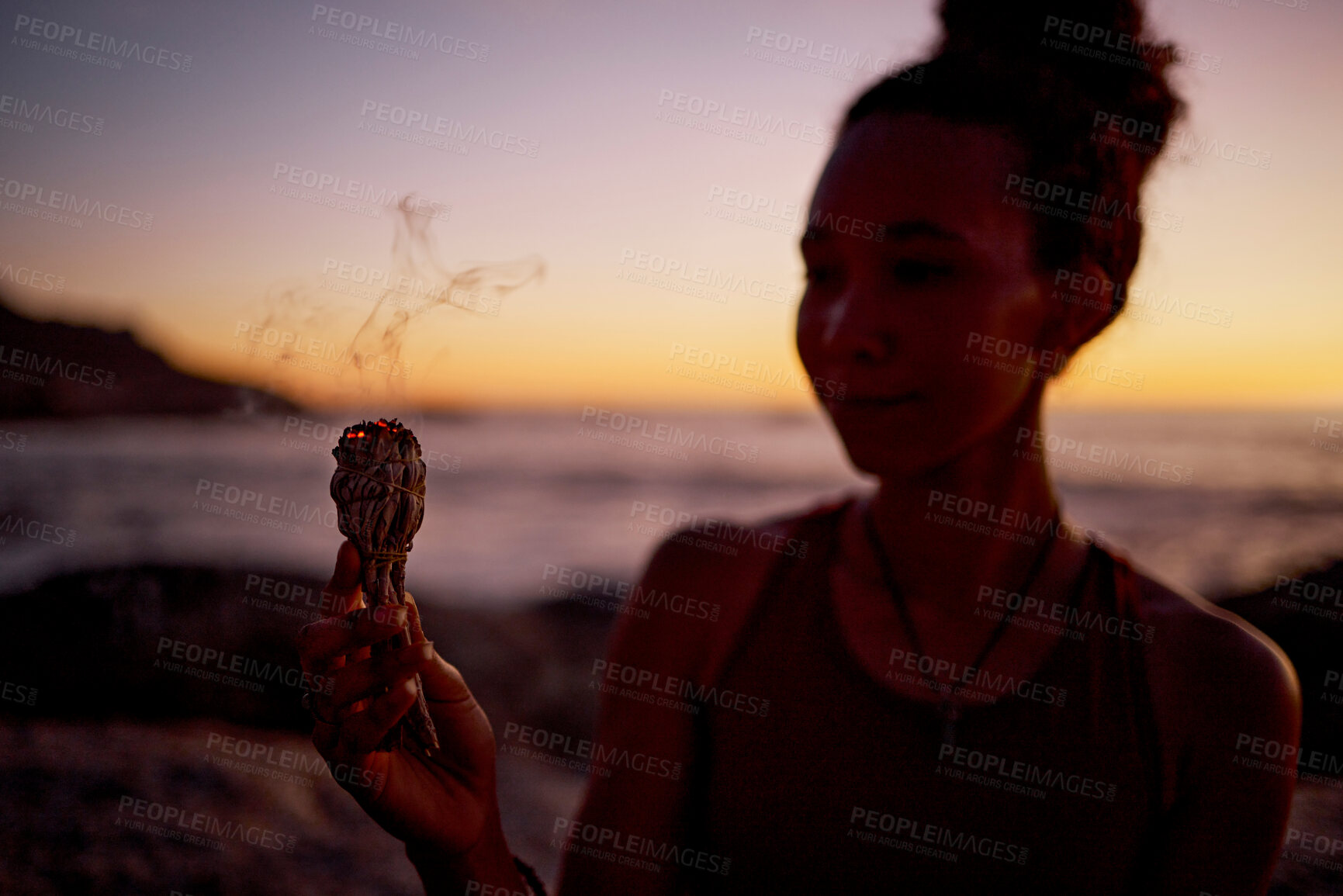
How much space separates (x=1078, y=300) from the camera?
6.10 ft

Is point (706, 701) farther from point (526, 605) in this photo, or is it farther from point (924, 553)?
point (526, 605)

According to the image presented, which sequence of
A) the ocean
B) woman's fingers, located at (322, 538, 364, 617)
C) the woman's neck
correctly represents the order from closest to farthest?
woman's fingers, located at (322, 538, 364, 617) → the woman's neck → the ocean

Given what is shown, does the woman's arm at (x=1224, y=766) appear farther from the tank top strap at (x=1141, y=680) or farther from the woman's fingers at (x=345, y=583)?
the woman's fingers at (x=345, y=583)

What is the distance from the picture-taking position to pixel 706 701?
2080 mm

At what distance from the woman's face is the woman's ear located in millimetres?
22

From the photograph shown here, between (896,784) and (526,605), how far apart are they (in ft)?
28.0

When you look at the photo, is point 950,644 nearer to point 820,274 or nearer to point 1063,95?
point 820,274

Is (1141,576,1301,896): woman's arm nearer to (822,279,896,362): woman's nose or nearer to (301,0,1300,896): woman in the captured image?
(301,0,1300,896): woman

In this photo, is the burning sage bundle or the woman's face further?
the woman's face

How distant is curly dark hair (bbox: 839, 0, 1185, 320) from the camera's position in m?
1.76

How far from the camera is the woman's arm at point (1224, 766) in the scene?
6.08 ft

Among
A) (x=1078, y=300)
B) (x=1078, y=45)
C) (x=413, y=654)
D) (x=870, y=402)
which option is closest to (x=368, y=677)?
(x=413, y=654)

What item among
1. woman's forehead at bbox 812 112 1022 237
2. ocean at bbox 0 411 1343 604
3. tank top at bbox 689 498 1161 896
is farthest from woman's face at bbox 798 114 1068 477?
ocean at bbox 0 411 1343 604

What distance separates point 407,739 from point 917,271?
1530 mm
